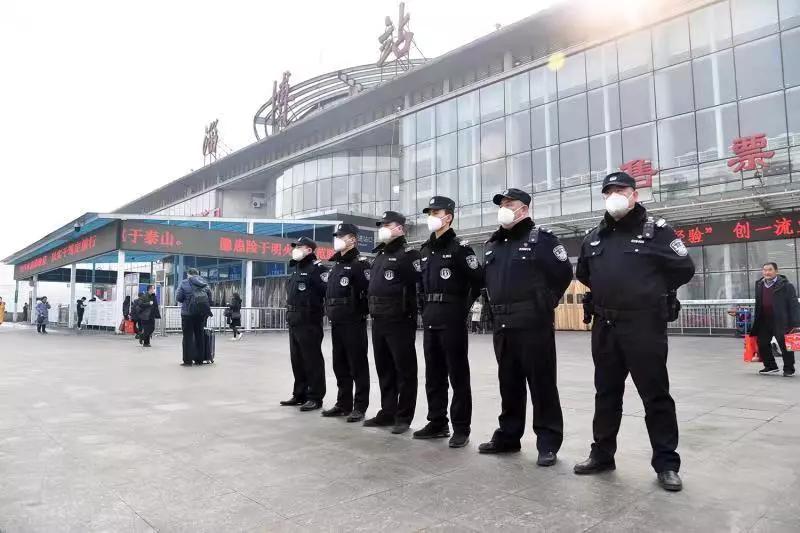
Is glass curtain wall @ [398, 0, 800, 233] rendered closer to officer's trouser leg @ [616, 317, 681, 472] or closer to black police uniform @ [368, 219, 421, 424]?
black police uniform @ [368, 219, 421, 424]

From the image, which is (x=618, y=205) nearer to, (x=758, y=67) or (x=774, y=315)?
(x=774, y=315)

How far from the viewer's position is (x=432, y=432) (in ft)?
14.6

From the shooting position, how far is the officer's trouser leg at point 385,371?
16.1ft

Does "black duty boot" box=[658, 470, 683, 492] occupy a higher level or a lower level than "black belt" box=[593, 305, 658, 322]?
lower

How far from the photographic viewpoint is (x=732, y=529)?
2582mm

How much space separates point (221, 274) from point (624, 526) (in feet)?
108

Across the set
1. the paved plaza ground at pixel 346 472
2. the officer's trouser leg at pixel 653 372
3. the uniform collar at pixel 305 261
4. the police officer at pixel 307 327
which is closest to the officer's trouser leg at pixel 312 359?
the police officer at pixel 307 327

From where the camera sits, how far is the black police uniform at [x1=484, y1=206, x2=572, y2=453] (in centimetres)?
381

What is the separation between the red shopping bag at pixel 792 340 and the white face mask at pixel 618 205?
257 inches

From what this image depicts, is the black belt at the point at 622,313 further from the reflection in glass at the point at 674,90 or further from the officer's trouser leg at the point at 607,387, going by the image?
the reflection in glass at the point at 674,90

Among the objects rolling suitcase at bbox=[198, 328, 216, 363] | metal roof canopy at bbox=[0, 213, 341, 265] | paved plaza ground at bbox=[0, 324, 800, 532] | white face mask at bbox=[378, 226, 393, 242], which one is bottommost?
paved plaza ground at bbox=[0, 324, 800, 532]

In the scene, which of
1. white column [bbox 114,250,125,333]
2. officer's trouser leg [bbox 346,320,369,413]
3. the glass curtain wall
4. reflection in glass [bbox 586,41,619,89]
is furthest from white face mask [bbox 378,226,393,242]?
reflection in glass [bbox 586,41,619,89]

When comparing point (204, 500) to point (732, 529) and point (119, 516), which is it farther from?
point (732, 529)

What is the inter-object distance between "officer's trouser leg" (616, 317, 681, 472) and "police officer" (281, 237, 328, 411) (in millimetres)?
3347
